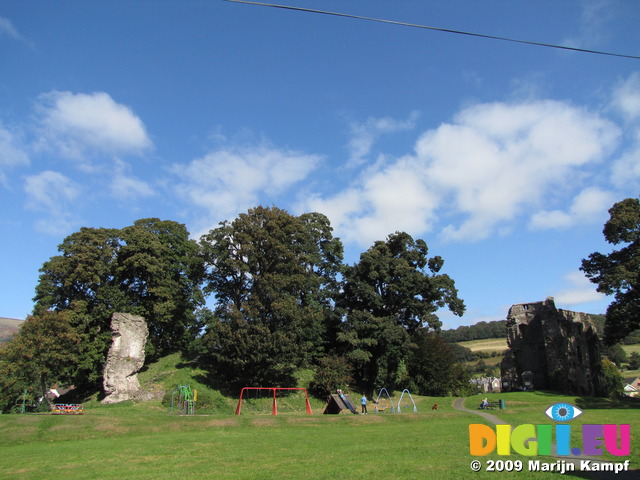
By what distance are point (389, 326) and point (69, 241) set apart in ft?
98.5

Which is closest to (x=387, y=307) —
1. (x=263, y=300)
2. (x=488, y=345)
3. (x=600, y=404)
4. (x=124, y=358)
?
(x=263, y=300)

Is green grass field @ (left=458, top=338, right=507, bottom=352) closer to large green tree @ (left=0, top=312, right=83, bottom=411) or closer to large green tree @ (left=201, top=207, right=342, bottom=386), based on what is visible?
large green tree @ (left=201, top=207, right=342, bottom=386)

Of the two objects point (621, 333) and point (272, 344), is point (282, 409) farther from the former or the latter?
point (621, 333)

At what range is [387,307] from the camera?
4147cm

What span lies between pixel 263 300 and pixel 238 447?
795 inches

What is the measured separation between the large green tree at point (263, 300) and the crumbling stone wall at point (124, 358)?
5.87 meters

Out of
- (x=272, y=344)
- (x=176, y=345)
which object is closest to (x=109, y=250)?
(x=176, y=345)

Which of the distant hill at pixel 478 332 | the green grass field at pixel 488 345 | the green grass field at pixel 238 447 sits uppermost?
the distant hill at pixel 478 332

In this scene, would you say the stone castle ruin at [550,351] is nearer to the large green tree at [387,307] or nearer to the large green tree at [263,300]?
the large green tree at [387,307]

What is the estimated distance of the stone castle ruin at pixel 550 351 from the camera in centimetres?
4356

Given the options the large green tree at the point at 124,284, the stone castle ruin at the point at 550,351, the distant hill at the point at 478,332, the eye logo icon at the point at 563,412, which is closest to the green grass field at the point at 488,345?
the distant hill at the point at 478,332

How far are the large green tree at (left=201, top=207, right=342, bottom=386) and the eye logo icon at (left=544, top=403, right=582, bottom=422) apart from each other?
23.9 meters

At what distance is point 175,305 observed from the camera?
132 feet

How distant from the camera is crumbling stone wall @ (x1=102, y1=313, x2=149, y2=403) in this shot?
3272 cm
